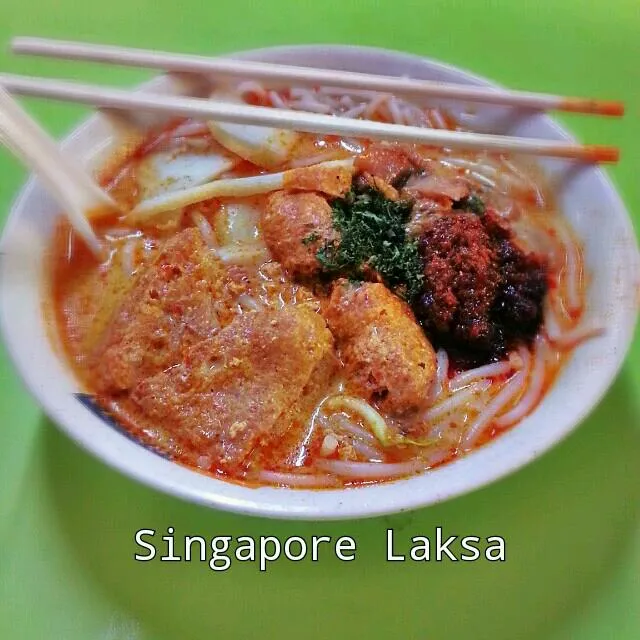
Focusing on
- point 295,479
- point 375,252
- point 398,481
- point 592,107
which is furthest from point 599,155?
point 295,479

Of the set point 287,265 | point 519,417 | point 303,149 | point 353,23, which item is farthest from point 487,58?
point 519,417

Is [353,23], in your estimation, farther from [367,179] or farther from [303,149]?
[367,179]

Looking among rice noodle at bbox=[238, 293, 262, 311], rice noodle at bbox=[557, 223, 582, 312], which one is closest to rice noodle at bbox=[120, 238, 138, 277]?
rice noodle at bbox=[238, 293, 262, 311]

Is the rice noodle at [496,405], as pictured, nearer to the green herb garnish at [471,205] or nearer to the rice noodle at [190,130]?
the green herb garnish at [471,205]

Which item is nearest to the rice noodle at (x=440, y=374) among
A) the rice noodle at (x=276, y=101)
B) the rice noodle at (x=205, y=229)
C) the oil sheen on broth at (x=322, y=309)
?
the oil sheen on broth at (x=322, y=309)

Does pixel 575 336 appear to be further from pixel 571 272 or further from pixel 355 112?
pixel 355 112
